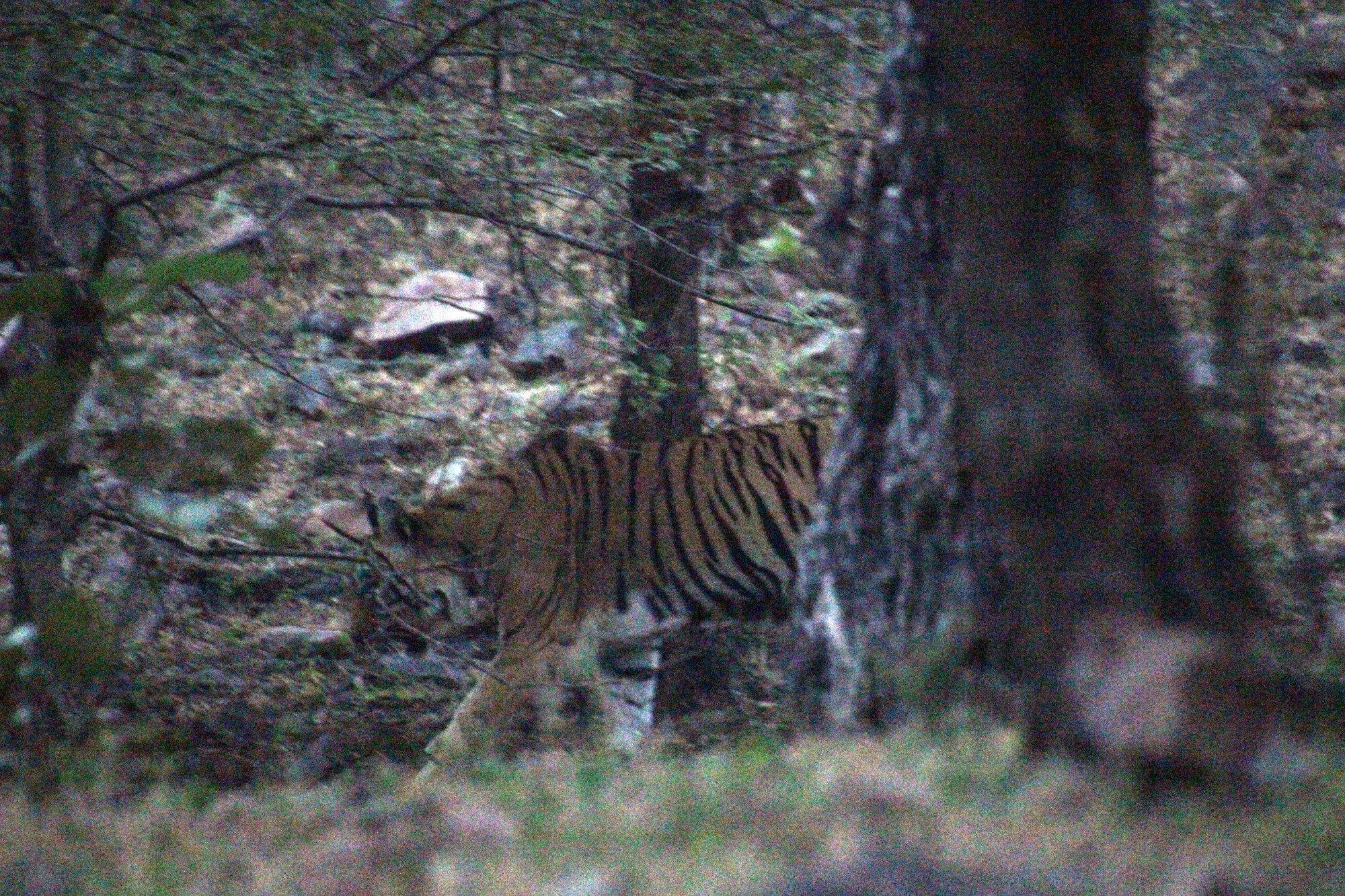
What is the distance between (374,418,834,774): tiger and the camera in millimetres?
7375

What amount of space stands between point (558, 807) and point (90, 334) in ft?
7.50

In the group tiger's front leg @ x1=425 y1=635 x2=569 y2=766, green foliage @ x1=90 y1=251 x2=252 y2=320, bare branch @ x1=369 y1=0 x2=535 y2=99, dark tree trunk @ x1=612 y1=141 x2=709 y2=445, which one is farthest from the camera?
dark tree trunk @ x1=612 y1=141 x2=709 y2=445

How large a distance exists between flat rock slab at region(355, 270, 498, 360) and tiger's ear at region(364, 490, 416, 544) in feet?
14.5

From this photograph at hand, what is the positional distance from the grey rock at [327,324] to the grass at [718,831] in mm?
8902

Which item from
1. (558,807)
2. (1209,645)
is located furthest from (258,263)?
(1209,645)

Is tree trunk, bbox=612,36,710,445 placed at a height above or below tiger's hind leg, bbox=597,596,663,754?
above

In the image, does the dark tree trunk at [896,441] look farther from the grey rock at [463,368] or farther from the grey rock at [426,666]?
the grey rock at [463,368]

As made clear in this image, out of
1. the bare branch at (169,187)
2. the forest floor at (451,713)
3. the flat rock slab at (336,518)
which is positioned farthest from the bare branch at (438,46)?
the flat rock slab at (336,518)

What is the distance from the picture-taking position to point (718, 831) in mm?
2807

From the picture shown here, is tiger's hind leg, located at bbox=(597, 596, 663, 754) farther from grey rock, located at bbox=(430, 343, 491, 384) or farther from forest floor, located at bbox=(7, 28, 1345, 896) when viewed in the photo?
grey rock, located at bbox=(430, 343, 491, 384)

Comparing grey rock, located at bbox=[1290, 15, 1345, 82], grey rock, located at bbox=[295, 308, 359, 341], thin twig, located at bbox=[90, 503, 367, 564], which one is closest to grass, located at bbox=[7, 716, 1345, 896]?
thin twig, located at bbox=[90, 503, 367, 564]

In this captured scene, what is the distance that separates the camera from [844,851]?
2609 millimetres

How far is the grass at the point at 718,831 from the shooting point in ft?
8.36

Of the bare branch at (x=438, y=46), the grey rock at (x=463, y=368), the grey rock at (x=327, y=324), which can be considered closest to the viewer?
the bare branch at (x=438, y=46)
